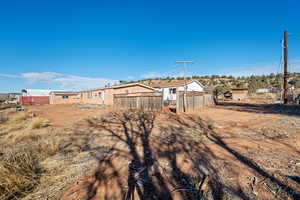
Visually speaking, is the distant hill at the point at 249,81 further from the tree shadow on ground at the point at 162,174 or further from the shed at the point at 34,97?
the tree shadow on ground at the point at 162,174

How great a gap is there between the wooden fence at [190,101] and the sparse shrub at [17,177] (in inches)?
323

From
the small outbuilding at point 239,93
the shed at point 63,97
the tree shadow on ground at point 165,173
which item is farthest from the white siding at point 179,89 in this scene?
the shed at point 63,97

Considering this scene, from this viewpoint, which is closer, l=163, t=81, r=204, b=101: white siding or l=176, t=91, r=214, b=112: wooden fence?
l=176, t=91, r=214, b=112: wooden fence

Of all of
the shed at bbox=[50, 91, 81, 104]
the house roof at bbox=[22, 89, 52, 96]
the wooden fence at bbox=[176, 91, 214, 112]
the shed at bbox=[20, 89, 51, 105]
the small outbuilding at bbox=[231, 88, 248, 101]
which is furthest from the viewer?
the house roof at bbox=[22, 89, 52, 96]

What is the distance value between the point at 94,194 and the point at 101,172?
56cm

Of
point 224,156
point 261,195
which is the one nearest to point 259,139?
point 224,156

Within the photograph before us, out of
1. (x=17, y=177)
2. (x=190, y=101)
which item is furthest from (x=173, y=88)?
(x=17, y=177)

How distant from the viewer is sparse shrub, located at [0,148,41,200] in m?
1.94

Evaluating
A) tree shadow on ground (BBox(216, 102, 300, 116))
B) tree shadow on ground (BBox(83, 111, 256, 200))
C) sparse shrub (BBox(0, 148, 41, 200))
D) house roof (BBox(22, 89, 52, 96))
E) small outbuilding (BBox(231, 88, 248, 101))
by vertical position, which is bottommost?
tree shadow on ground (BBox(83, 111, 256, 200))

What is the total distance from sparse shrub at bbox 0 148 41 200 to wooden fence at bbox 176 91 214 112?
821 cm

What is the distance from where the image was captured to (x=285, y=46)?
14.3 meters

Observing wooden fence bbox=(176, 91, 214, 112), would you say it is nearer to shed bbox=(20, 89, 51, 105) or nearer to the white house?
the white house

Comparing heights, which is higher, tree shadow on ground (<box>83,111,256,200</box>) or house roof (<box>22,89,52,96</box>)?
house roof (<box>22,89,52,96</box>)

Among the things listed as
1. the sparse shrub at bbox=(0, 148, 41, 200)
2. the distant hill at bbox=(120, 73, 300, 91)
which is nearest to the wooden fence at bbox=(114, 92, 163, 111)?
the sparse shrub at bbox=(0, 148, 41, 200)
